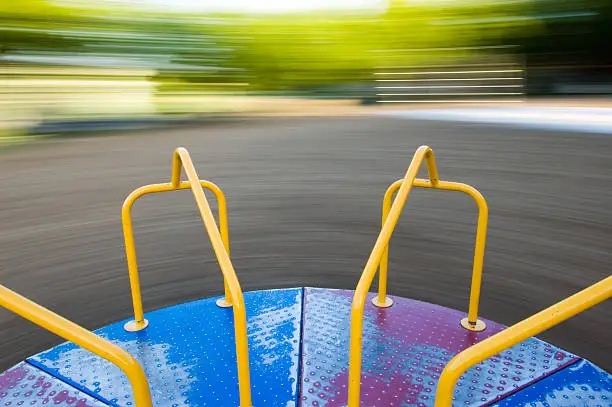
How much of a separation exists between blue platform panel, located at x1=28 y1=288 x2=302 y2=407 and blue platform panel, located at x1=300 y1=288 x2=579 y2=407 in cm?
9

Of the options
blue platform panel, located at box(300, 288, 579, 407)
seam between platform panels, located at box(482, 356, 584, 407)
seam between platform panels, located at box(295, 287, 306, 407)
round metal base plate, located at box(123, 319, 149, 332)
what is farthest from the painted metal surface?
round metal base plate, located at box(123, 319, 149, 332)

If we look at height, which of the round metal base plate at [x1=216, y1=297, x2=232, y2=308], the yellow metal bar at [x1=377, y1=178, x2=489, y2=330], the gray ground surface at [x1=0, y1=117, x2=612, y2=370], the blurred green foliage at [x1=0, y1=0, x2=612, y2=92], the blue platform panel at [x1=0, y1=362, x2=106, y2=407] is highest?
the blurred green foliage at [x1=0, y1=0, x2=612, y2=92]

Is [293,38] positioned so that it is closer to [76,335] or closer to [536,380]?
[536,380]

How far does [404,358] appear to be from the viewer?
211cm

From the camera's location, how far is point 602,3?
20.2 meters

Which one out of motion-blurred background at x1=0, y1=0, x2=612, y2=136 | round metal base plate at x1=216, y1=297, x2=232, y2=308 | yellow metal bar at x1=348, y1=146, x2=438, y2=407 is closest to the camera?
yellow metal bar at x1=348, y1=146, x2=438, y2=407

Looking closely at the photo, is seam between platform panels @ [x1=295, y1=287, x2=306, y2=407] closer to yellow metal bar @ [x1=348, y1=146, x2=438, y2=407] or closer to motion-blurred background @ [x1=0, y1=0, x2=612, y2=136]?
yellow metal bar @ [x1=348, y1=146, x2=438, y2=407]

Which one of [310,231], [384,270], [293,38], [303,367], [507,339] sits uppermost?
[293,38]

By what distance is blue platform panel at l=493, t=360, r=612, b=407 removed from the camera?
1793 mm

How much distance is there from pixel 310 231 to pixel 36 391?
2623 millimetres

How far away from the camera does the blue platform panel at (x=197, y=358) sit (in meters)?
1.86

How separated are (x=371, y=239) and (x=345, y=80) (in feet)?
58.2

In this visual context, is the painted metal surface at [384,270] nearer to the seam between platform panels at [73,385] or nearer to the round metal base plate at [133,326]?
the seam between platform panels at [73,385]

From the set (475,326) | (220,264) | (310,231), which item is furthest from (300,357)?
(310,231)
